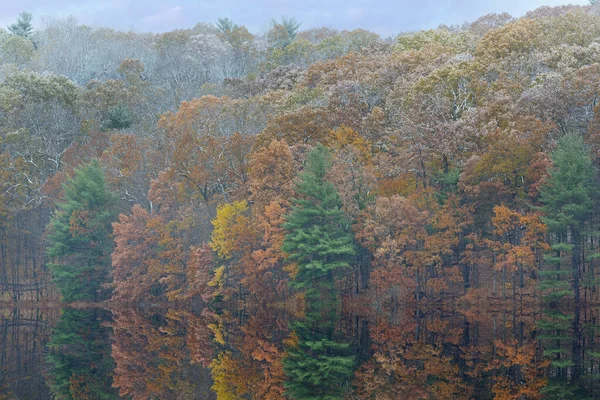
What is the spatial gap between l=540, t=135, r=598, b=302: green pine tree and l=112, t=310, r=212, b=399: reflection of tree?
2119 centimetres

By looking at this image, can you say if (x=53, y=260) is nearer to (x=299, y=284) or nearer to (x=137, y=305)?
(x=137, y=305)

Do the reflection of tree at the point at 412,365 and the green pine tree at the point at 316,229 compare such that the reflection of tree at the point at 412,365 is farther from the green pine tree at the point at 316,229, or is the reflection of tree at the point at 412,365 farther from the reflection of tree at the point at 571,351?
the green pine tree at the point at 316,229

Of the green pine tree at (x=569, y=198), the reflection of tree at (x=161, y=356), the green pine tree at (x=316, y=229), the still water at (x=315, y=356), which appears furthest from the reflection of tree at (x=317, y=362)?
the green pine tree at (x=569, y=198)

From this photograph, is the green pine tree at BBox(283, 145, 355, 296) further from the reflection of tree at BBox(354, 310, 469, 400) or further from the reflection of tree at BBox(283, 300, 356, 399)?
the reflection of tree at BBox(354, 310, 469, 400)

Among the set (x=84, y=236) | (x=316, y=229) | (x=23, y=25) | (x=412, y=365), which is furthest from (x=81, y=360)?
(x=23, y=25)

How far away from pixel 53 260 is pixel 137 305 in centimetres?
1289

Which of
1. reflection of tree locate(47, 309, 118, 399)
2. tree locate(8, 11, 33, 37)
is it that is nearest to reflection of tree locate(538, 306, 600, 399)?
reflection of tree locate(47, 309, 118, 399)

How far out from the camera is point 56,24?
110m

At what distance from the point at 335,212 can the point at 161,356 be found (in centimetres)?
1965

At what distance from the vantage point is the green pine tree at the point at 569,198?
45.3m

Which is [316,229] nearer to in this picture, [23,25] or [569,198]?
[569,198]

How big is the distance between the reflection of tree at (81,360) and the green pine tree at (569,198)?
26005 mm

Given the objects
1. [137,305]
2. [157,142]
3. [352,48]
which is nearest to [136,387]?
[137,305]

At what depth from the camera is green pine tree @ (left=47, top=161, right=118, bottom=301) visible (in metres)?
61.0
